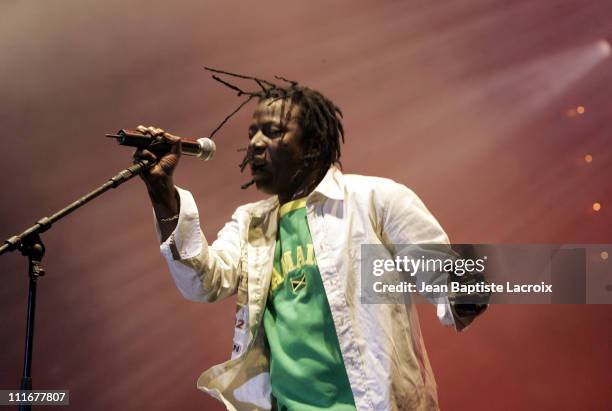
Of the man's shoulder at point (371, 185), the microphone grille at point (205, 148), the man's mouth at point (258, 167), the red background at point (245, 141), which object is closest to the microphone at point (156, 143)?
the microphone grille at point (205, 148)

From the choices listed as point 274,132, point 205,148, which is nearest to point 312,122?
point 274,132

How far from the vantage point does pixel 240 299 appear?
1.84m

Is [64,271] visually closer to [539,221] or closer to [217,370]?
[217,370]

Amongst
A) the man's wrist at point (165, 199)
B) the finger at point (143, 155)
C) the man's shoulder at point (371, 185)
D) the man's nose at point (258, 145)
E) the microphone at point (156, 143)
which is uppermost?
the man's nose at point (258, 145)

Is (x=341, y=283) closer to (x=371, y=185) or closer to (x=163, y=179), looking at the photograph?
(x=371, y=185)

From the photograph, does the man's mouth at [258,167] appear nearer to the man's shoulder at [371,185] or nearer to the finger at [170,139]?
the man's shoulder at [371,185]

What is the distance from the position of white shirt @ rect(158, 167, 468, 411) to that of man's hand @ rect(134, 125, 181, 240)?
0.03 meters

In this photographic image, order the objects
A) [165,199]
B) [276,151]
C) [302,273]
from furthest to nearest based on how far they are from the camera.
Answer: [276,151], [302,273], [165,199]

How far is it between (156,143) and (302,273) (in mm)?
511

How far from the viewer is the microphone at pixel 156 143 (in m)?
1.49

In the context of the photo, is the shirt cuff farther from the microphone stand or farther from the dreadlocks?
the dreadlocks

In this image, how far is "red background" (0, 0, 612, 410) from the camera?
7.82ft

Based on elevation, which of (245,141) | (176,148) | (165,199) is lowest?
(165,199)

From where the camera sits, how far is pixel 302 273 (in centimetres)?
179
